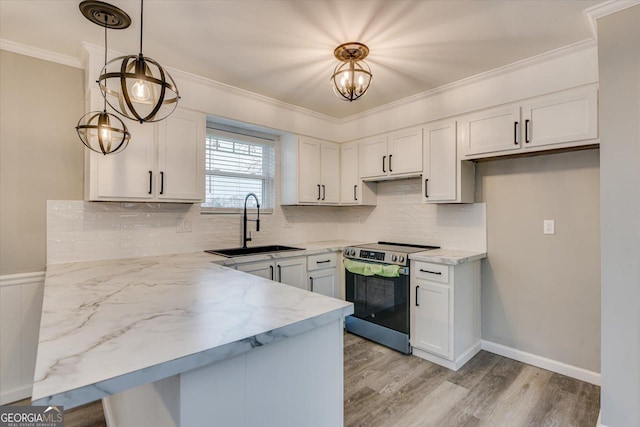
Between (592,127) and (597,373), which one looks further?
(597,373)

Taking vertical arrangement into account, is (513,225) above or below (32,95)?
below

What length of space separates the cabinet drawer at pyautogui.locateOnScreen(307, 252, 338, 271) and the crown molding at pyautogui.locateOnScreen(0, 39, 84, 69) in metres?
2.61

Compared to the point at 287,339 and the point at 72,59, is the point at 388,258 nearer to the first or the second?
the point at 287,339

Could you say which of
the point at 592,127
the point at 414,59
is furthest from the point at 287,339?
the point at 592,127

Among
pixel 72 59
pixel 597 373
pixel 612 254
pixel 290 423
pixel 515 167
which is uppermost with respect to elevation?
pixel 72 59

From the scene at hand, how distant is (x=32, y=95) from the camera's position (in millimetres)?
2357

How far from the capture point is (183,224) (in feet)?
9.88

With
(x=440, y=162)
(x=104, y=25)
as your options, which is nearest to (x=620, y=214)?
(x=440, y=162)

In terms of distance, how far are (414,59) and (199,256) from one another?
246 centimetres

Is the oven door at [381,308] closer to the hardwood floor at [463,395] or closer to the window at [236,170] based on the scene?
the hardwood floor at [463,395]

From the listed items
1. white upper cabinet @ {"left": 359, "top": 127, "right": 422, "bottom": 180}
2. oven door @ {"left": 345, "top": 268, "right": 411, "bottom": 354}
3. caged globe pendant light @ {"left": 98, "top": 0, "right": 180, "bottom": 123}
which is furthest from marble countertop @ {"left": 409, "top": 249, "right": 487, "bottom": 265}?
caged globe pendant light @ {"left": 98, "top": 0, "right": 180, "bottom": 123}

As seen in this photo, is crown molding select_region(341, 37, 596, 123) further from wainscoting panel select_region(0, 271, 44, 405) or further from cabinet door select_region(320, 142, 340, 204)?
wainscoting panel select_region(0, 271, 44, 405)

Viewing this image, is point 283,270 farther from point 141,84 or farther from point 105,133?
point 141,84

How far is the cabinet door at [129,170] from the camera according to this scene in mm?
2312
